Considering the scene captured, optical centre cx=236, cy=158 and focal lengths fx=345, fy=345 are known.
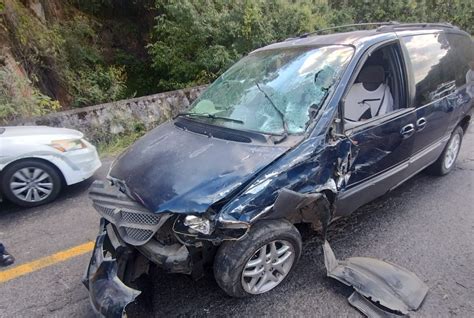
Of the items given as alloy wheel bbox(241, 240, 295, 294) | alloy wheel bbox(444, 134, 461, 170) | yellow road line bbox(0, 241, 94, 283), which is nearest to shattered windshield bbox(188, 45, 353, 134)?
alloy wheel bbox(241, 240, 295, 294)

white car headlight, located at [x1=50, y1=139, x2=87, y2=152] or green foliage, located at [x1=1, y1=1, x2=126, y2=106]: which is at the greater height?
green foliage, located at [x1=1, y1=1, x2=126, y2=106]

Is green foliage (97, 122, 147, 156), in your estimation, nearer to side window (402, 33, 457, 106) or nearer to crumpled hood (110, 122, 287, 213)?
crumpled hood (110, 122, 287, 213)

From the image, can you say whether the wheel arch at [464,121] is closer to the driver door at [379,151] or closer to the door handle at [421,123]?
the door handle at [421,123]

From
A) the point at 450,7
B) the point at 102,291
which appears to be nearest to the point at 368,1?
the point at 450,7

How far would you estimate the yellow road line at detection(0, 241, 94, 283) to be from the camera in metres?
2.81

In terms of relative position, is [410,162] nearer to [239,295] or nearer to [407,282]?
[407,282]

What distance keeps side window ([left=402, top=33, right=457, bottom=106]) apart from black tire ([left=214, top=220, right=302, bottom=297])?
197 cm

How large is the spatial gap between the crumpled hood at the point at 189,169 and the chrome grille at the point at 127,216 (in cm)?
7

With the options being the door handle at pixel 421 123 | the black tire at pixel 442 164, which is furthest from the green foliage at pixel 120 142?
the black tire at pixel 442 164

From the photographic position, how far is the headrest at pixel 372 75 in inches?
A: 133

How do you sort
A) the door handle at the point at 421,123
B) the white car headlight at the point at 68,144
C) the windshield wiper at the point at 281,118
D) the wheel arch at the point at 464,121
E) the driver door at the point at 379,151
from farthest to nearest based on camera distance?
the wheel arch at the point at 464,121
the white car headlight at the point at 68,144
the door handle at the point at 421,123
the driver door at the point at 379,151
the windshield wiper at the point at 281,118

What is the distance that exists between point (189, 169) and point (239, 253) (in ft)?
2.11

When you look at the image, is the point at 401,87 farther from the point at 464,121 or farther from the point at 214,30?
the point at 214,30

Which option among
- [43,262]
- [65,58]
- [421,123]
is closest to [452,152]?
[421,123]
